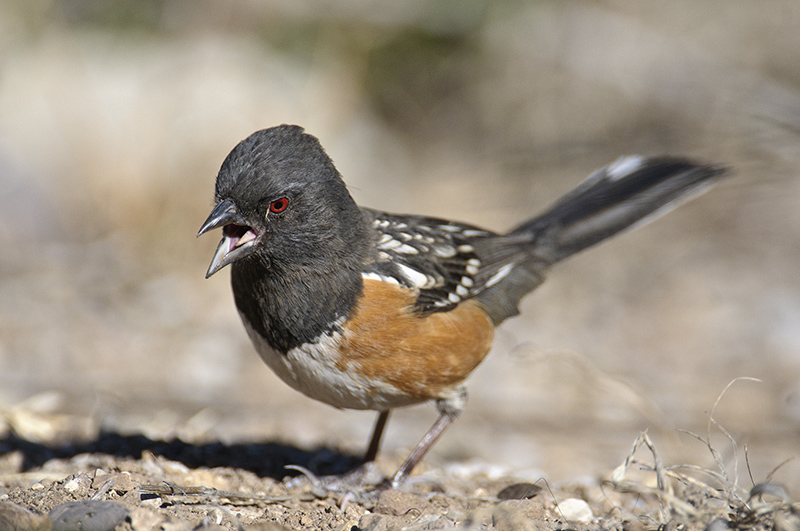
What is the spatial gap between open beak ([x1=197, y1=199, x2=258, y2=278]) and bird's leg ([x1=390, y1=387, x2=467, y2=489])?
Answer: 1.05m

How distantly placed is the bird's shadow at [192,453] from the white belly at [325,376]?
532 millimetres

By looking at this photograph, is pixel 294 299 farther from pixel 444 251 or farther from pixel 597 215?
pixel 597 215

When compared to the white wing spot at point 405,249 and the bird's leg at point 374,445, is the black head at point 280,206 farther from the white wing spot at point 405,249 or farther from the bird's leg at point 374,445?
the bird's leg at point 374,445

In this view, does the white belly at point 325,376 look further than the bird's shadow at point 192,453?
No

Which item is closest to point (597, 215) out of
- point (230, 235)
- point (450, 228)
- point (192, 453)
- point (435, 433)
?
point (450, 228)

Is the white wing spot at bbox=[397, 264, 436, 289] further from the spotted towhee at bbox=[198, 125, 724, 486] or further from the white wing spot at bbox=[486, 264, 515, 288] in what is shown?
the white wing spot at bbox=[486, 264, 515, 288]

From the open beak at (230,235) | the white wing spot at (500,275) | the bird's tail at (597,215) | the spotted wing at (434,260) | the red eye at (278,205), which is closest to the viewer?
the open beak at (230,235)

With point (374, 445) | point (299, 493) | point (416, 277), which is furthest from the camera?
point (374, 445)

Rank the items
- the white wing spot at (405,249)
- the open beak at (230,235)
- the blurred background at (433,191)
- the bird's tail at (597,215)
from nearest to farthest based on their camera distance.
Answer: the open beak at (230,235) → the white wing spot at (405,249) → the bird's tail at (597,215) → the blurred background at (433,191)

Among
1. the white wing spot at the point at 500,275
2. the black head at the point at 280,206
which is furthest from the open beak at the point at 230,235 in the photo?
the white wing spot at the point at 500,275

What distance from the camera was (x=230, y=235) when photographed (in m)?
2.72

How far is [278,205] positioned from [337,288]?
370 millimetres

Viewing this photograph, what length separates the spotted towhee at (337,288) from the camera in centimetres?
265

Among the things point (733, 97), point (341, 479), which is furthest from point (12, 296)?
point (733, 97)
